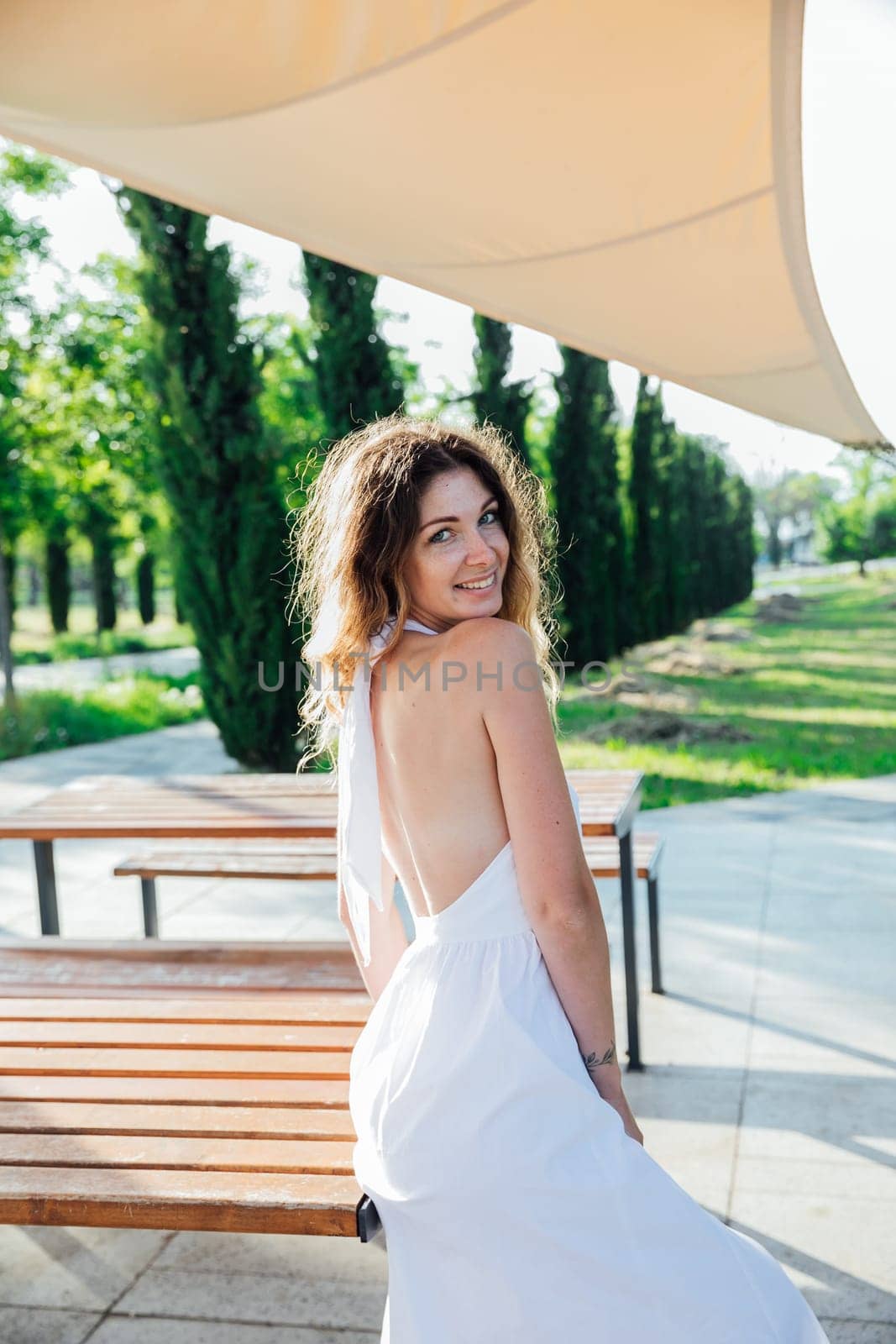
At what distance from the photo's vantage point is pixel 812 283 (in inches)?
151

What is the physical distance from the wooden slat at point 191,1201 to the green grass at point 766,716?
2.41 meters

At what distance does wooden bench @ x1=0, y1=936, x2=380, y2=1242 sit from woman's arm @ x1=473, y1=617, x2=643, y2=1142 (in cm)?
47

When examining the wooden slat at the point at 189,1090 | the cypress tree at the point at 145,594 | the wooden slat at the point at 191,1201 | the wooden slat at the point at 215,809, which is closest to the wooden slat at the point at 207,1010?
the wooden slat at the point at 189,1090

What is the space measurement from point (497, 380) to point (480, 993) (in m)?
14.1

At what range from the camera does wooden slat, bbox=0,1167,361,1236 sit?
6.35ft

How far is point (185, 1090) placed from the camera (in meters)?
2.37

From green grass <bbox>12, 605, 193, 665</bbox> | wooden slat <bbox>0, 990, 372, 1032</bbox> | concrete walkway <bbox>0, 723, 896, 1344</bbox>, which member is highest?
wooden slat <bbox>0, 990, 372, 1032</bbox>

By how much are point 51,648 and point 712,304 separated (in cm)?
2708

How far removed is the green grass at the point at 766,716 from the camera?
955 centimetres

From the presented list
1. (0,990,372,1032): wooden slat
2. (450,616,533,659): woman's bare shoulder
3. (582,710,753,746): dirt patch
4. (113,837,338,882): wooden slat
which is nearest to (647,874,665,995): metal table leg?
(113,837,338,882): wooden slat

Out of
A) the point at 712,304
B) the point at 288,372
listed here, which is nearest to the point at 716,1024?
the point at 712,304

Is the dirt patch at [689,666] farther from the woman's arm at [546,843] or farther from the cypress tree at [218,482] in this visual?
the woman's arm at [546,843]

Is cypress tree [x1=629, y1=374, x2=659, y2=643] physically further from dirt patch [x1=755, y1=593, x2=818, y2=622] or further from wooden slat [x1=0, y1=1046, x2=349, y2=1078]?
wooden slat [x1=0, y1=1046, x2=349, y2=1078]

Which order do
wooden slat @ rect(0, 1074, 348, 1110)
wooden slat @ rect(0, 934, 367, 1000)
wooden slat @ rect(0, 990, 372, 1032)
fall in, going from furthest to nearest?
wooden slat @ rect(0, 934, 367, 1000)
wooden slat @ rect(0, 990, 372, 1032)
wooden slat @ rect(0, 1074, 348, 1110)
